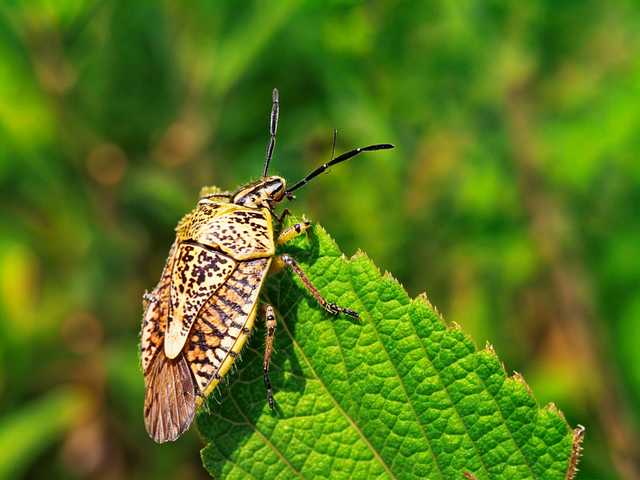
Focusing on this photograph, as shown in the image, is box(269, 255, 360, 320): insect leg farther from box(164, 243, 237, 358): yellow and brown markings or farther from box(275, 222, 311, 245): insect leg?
box(164, 243, 237, 358): yellow and brown markings

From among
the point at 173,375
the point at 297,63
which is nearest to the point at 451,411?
the point at 173,375


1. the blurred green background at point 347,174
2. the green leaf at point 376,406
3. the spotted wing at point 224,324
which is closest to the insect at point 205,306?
the spotted wing at point 224,324

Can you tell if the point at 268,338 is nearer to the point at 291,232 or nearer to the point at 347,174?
the point at 291,232

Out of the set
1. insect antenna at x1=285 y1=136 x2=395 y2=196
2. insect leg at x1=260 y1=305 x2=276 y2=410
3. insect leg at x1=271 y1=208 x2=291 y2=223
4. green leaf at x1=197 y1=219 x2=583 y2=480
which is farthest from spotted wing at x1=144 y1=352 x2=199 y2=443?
insect antenna at x1=285 y1=136 x2=395 y2=196

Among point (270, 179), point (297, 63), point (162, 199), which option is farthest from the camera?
point (297, 63)

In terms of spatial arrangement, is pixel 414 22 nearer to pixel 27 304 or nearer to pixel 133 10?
pixel 133 10

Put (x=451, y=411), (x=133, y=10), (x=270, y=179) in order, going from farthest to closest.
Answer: (x=133, y=10) → (x=270, y=179) → (x=451, y=411)

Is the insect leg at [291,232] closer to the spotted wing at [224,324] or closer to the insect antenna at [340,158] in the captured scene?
the spotted wing at [224,324]
